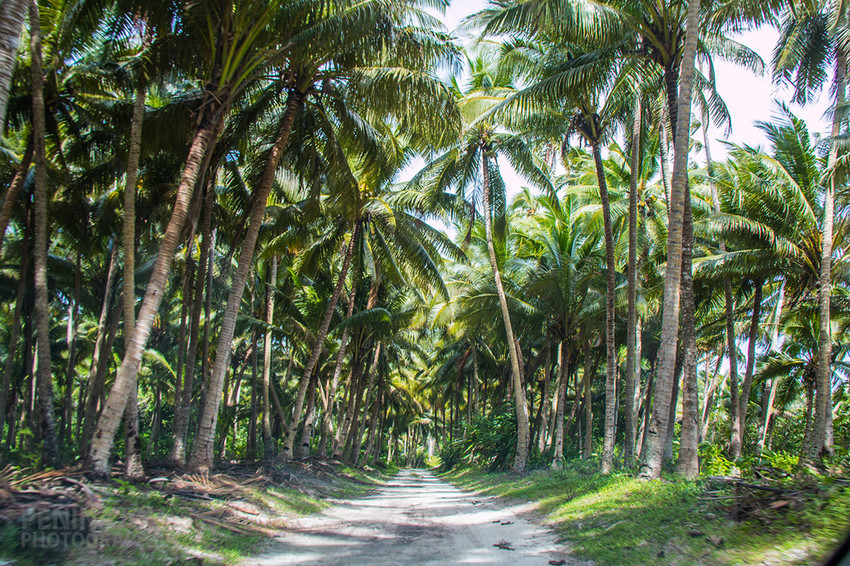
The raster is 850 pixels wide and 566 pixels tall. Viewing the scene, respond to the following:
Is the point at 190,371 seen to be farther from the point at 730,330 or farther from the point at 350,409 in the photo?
the point at 730,330

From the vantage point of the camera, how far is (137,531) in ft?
18.4

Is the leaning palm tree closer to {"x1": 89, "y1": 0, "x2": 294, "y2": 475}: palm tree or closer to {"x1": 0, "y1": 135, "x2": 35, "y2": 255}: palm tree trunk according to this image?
{"x1": 89, "y1": 0, "x2": 294, "y2": 475}: palm tree

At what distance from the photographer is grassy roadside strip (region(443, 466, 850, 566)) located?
455 centimetres

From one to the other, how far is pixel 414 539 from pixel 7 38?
7475 mm

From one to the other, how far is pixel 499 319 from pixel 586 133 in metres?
9.05

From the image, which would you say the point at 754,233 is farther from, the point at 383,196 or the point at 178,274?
the point at 178,274

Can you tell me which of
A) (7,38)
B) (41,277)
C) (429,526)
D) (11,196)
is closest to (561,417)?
(429,526)

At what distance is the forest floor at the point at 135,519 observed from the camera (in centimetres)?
472

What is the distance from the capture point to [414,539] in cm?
756

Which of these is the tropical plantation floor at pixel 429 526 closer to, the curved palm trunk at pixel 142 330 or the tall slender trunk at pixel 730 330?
the curved palm trunk at pixel 142 330

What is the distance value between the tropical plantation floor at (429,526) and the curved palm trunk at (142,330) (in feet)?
1.59

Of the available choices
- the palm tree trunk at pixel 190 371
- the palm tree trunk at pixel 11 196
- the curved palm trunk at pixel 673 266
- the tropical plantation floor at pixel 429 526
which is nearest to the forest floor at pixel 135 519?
the tropical plantation floor at pixel 429 526

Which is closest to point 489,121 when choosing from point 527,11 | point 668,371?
point 527,11

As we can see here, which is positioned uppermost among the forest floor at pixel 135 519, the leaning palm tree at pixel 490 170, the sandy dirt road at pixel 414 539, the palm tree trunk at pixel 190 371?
the leaning palm tree at pixel 490 170
